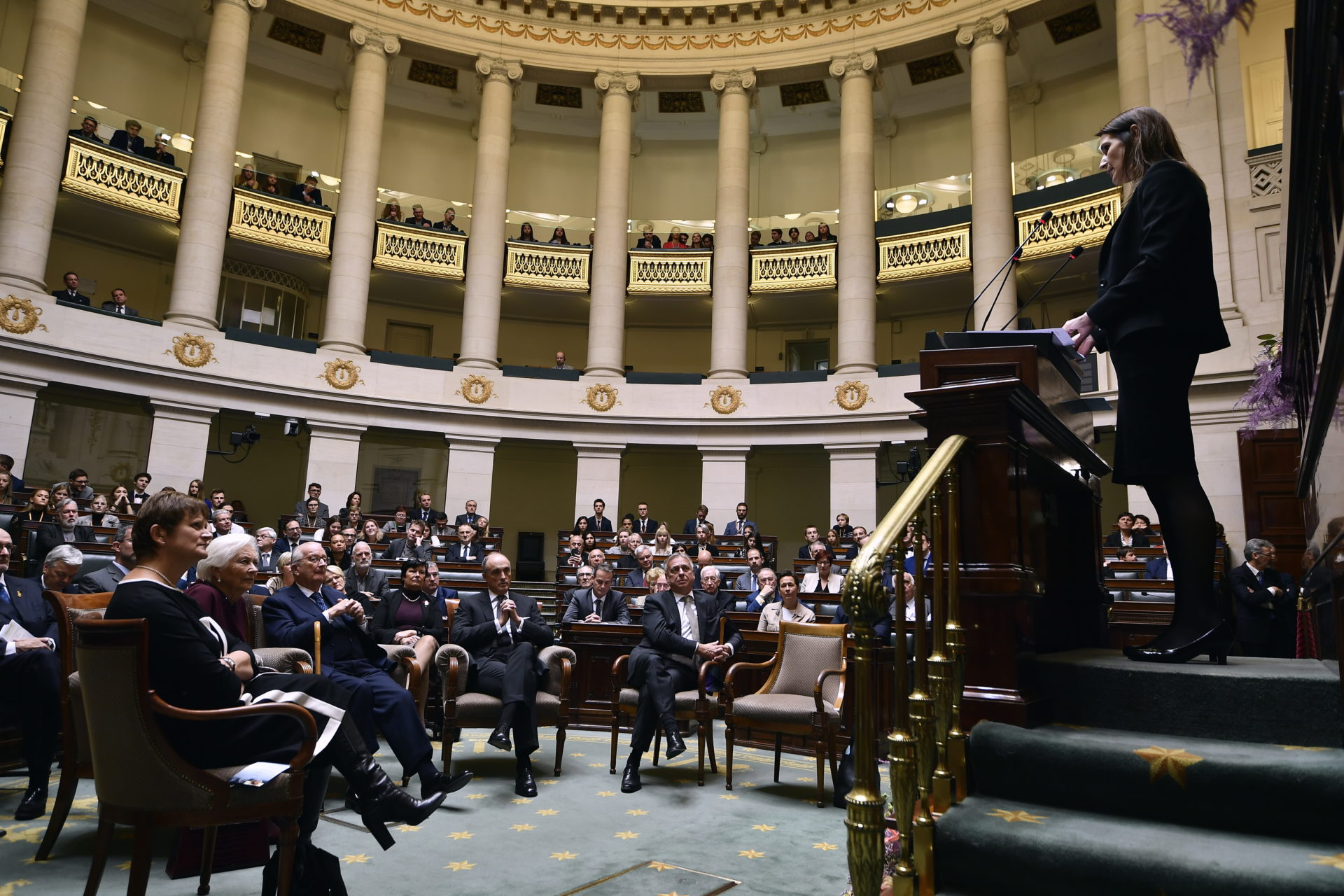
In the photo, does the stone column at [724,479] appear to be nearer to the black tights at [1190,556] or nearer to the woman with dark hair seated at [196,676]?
the woman with dark hair seated at [196,676]

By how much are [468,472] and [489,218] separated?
15.1 feet

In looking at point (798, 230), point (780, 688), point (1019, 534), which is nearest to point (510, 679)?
point (780, 688)

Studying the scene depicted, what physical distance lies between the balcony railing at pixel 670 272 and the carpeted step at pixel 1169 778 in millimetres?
14418

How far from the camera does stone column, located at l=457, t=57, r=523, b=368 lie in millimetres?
15039

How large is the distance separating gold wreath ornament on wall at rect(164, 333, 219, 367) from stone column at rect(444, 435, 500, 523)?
12.6 ft

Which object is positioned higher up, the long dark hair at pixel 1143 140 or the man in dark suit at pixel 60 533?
the long dark hair at pixel 1143 140

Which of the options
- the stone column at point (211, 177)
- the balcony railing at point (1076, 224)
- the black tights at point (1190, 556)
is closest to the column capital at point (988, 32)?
the balcony railing at point (1076, 224)

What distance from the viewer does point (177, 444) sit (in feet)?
41.7

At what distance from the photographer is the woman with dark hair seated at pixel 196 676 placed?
241 centimetres

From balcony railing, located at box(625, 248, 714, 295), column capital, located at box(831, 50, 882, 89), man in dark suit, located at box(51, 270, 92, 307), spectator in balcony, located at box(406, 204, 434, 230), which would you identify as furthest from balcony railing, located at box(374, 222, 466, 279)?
column capital, located at box(831, 50, 882, 89)

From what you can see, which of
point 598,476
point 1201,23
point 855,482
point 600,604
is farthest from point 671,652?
point 598,476

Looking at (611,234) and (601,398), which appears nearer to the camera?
(601,398)

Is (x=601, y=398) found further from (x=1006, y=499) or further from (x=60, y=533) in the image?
(x=1006, y=499)

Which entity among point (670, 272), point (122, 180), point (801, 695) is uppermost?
point (122, 180)
